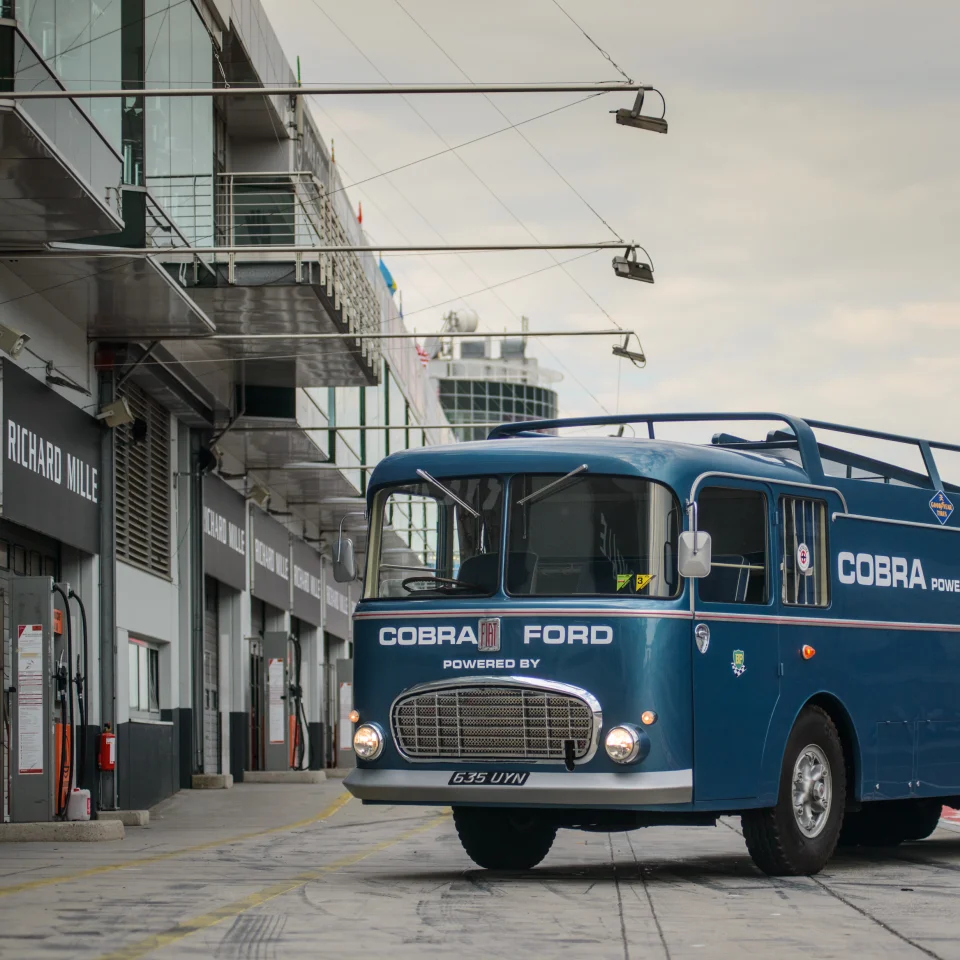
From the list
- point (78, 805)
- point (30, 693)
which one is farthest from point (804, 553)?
point (78, 805)

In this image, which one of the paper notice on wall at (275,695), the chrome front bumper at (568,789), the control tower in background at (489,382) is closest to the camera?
the chrome front bumper at (568,789)

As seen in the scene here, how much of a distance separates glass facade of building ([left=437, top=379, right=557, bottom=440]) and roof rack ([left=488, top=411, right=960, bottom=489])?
127242 mm

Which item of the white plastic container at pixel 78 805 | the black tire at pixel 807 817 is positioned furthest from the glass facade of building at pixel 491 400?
the black tire at pixel 807 817

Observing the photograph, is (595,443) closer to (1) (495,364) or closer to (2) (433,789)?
(2) (433,789)

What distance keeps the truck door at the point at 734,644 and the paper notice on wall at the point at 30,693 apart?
8050mm

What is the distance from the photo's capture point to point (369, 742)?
1223 cm

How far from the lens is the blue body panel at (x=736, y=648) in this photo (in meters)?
11.7

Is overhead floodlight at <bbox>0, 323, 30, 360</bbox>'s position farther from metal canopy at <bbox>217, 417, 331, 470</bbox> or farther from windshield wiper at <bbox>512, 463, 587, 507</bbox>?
metal canopy at <bbox>217, 417, 331, 470</bbox>

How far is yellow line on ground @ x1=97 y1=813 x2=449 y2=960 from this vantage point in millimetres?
8633

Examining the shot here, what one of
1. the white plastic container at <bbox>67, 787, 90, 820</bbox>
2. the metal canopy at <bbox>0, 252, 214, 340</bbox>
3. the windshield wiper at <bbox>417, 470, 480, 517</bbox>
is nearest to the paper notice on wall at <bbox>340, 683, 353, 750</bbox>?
the metal canopy at <bbox>0, 252, 214, 340</bbox>

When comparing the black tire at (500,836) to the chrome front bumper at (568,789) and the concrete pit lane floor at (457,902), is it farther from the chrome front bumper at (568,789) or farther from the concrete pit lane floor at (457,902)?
the chrome front bumper at (568,789)

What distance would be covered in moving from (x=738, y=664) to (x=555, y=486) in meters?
1.64

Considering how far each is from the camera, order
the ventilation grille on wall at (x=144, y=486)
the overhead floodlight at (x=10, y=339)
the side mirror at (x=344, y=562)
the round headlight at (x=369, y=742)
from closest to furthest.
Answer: the round headlight at (x=369, y=742)
the side mirror at (x=344, y=562)
the overhead floodlight at (x=10, y=339)
the ventilation grille on wall at (x=144, y=486)

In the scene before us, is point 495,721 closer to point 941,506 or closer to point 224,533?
point 941,506
